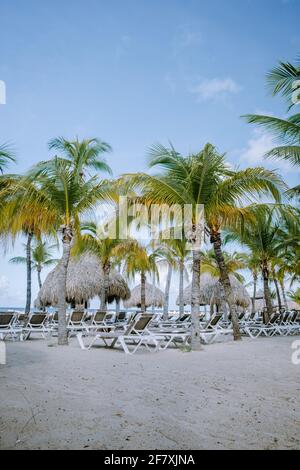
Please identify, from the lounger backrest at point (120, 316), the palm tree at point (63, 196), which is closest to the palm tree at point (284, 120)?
the palm tree at point (63, 196)

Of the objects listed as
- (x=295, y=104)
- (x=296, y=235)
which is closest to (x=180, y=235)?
(x=296, y=235)

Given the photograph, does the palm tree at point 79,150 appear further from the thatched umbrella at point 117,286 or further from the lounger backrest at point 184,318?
the thatched umbrella at point 117,286

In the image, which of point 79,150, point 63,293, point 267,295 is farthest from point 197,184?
point 267,295

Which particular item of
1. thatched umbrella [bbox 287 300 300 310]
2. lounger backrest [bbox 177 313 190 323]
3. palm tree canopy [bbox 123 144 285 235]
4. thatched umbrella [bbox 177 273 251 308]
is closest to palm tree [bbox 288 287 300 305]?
thatched umbrella [bbox 287 300 300 310]

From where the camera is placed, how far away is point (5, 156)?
11352 mm

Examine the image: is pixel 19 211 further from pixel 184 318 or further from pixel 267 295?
pixel 267 295

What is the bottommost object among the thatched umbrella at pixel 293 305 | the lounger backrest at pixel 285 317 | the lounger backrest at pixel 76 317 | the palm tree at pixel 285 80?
the thatched umbrella at pixel 293 305

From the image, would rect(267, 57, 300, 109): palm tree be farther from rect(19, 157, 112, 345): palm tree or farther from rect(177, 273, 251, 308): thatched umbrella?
rect(177, 273, 251, 308): thatched umbrella

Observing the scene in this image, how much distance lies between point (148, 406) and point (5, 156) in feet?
33.6

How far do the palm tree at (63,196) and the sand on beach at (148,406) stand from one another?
372 centimetres

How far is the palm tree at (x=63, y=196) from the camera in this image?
943 cm

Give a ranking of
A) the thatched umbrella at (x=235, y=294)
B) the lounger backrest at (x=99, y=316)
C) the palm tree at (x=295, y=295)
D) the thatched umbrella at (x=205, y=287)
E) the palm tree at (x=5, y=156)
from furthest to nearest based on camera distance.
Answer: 1. the palm tree at (x=295, y=295)
2. the thatched umbrella at (x=205, y=287)
3. the thatched umbrella at (x=235, y=294)
4. the lounger backrest at (x=99, y=316)
5. the palm tree at (x=5, y=156)

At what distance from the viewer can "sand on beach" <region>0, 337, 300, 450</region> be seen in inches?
102

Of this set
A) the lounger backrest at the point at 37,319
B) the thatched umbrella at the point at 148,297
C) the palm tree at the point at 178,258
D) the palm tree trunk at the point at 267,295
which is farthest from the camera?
the thatched umbrella at the point at 148,297
